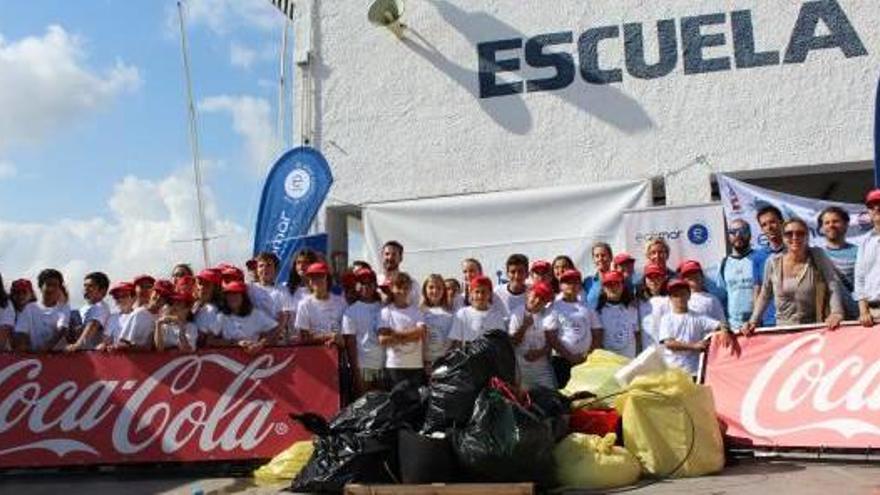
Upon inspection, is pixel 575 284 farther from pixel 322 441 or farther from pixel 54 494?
pixel 54 494

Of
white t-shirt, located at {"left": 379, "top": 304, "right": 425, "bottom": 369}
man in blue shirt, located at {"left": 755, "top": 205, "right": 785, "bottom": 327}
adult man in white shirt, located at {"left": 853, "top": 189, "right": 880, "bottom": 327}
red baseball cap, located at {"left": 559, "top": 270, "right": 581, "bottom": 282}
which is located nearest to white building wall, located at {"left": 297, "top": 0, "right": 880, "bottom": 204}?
man in blue shirt, located at {"left": 755, "top": 205, "right": 785, "bottom": 327}

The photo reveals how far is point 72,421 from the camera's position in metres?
7.18

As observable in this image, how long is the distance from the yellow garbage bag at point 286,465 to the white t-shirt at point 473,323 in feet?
4.73

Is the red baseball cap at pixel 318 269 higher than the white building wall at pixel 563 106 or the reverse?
the reverse

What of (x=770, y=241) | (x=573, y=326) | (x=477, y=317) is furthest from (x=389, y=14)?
(x=770, y=241)

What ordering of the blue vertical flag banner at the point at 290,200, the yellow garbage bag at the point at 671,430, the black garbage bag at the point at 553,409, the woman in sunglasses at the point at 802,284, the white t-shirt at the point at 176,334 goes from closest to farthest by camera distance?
the black garbage bag at the point at 553,409 < the yellow garbage bag at the point at 671,430 < the woman in sunglasses at the point at 802,284 < the white t-shirt at the point at 176,334 < the blue vertical flag banner at the point at 290,200

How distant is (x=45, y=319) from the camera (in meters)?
7.81

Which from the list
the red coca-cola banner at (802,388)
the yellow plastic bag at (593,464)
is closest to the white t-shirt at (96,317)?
the yellow plastic bag at (593,464)

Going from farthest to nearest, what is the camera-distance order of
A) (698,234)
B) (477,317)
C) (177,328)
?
1. (698,234)
2. (177,328)
3. (477,317)

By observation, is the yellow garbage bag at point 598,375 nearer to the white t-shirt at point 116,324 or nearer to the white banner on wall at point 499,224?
the white t-shirt at point 116,324

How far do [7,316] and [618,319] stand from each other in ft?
17.1

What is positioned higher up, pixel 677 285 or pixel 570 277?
pixel 570 277

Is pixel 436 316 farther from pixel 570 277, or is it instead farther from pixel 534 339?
pixel 570 277

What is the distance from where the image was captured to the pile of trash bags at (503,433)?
558 centimetres
